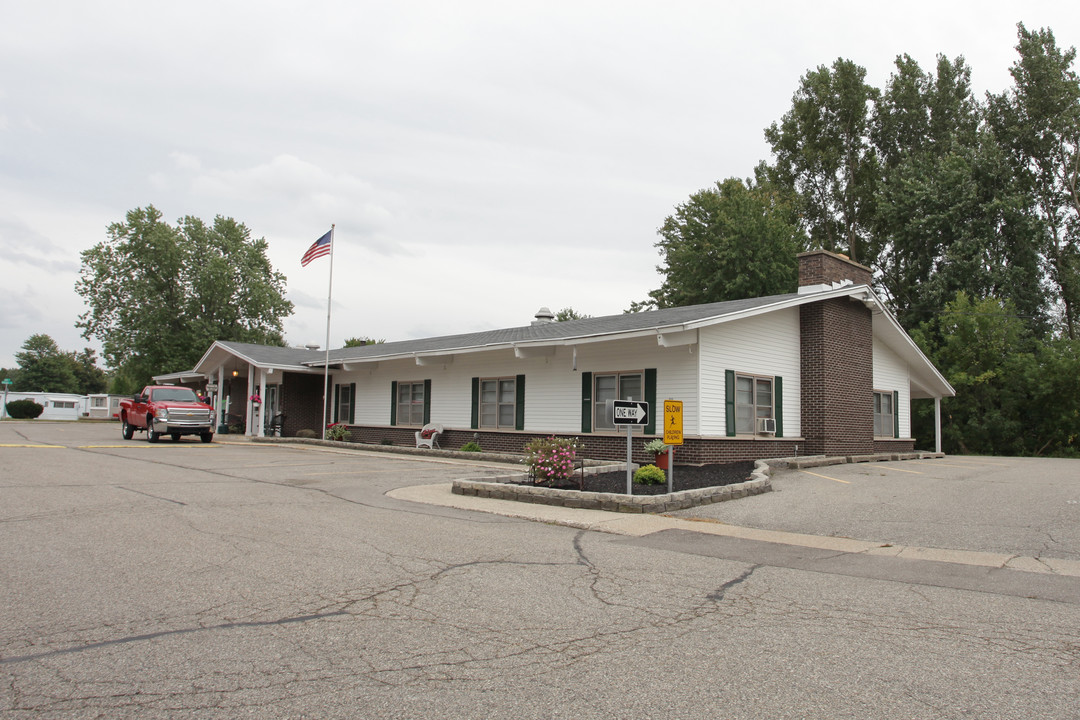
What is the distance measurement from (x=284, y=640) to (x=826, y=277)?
18.4 meters

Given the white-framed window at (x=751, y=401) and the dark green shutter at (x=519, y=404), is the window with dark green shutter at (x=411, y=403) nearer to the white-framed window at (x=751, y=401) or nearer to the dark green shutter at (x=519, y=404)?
the dark green shutter at (x=519, y=404)

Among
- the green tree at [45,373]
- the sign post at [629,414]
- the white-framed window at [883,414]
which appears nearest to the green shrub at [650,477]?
the sign post at [629,414]

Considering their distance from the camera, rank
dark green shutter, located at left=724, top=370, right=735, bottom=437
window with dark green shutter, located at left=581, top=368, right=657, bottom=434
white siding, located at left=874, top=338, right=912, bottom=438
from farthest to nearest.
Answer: white siding, located at left=874, top=338, right=912, bottom=438 → window with dark green shutter, located at left=581, top=368, right=657, bottom=434 → dark green shutter, located at left=724, top=370, right=735, bottom=437

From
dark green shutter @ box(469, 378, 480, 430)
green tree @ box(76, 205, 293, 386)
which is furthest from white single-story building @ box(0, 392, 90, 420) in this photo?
dark green shutter @ box(469, 378, 480, 430)

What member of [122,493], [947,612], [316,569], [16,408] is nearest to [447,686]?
[316,569]

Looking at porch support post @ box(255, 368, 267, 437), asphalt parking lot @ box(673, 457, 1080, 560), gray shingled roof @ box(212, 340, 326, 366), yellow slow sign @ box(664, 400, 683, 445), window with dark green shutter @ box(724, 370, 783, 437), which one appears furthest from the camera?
porch support post @ box(255, 368, 267, 437)

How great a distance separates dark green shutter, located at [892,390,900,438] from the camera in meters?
23.7

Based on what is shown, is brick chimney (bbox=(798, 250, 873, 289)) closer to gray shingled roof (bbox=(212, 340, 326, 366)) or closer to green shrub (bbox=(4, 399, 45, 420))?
gray shingled roof (bbox=(212, 340, 326, 366))

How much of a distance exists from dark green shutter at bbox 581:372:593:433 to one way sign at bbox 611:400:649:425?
7.32 m

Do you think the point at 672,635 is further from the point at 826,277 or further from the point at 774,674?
the point at 826,277

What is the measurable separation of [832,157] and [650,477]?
36649 millimetres

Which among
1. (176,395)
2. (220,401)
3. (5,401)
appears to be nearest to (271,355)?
(220,401)

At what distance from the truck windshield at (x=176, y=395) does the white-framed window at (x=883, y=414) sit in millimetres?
23576

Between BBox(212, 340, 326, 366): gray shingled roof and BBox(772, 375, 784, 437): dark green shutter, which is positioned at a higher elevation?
BBox(212, 340, 326, 366): gray shingled roof
